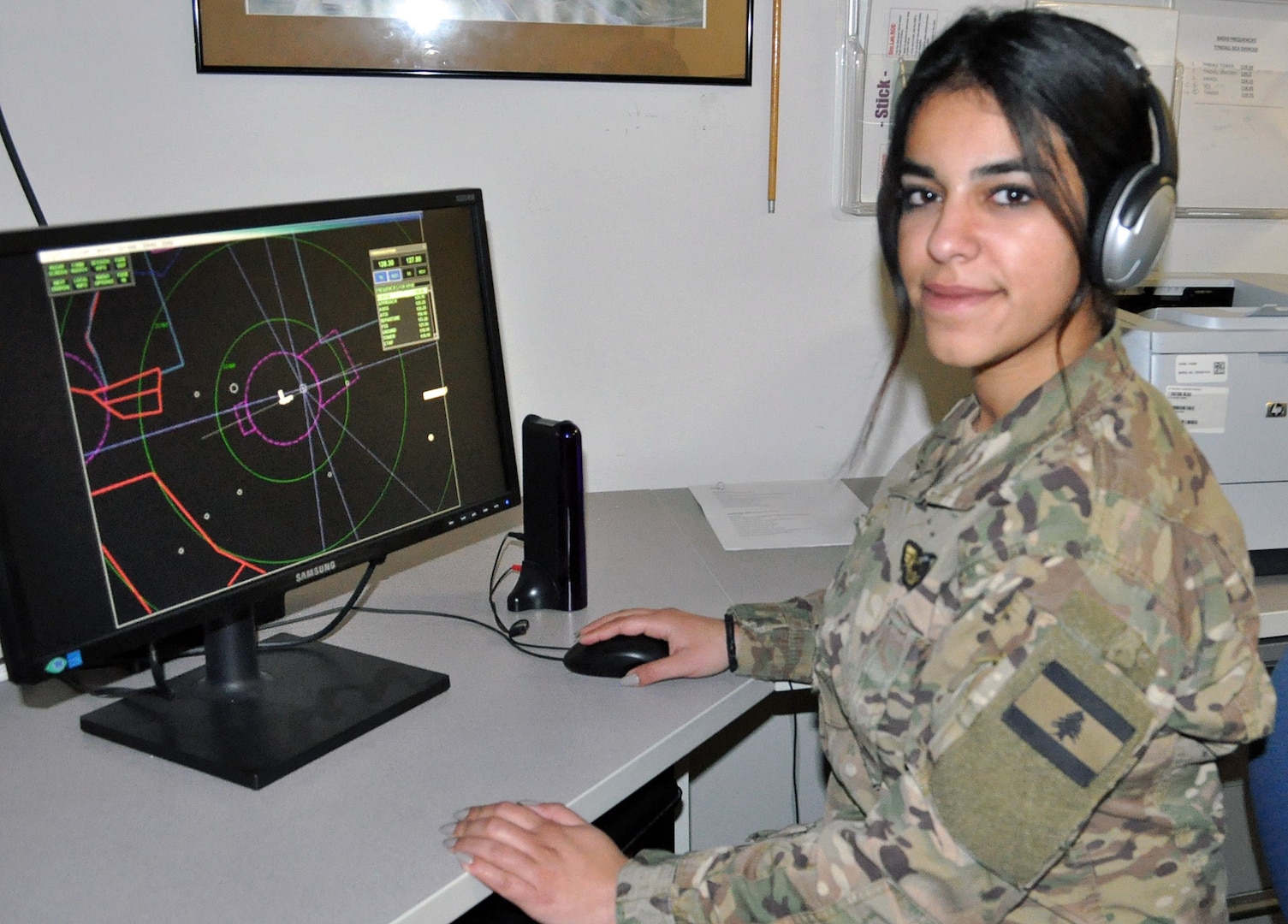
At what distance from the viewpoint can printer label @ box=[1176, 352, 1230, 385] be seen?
147 cm

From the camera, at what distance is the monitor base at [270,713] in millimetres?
1036

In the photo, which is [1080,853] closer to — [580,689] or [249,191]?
[580,689]

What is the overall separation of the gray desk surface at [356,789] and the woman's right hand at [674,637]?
2 cm

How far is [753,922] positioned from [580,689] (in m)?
0.33

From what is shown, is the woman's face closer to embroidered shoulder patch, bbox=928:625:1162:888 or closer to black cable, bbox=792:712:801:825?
embroidered shoulder patch, bbox=928:625:1162:888

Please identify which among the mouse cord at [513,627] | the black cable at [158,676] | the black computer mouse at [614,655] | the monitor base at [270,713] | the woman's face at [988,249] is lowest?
the mouse cord at [513,627]

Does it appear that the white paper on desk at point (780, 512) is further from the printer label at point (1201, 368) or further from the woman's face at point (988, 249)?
the woman's face at point (988, 249)

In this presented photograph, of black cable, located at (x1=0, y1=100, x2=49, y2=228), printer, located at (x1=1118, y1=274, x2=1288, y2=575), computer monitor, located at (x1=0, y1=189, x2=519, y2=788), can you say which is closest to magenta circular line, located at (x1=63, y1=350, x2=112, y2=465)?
computer monitor, located at (x1=0, y1=189, x2=519, y2=788)

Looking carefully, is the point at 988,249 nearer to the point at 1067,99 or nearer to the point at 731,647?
the point at 1067,99

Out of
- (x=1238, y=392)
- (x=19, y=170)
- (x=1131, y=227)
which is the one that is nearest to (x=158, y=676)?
(x=19, y=170)

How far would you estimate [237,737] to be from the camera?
106 centimetres

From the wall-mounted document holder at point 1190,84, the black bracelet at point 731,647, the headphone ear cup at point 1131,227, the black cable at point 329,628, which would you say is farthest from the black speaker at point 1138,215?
the wall-mounted document holder at point 1190,84

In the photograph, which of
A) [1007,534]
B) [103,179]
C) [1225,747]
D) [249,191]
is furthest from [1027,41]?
[103,179]

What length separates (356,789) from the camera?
1.01 m
